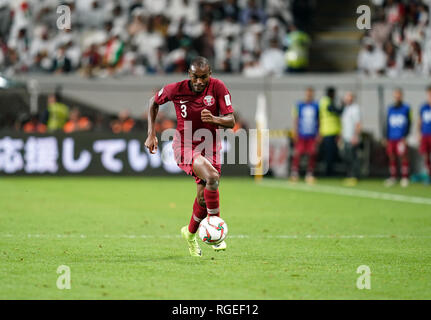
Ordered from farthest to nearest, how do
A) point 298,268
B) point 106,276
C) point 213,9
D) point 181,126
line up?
point 213,9
point 181,126
point 298,268
point 106,276

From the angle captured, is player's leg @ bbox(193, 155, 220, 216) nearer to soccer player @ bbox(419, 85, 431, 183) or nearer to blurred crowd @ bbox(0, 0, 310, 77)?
soccer player @ bbox(419, 85, 431, 183)

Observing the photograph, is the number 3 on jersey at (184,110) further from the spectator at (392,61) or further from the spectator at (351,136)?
the spectator at (392,61)

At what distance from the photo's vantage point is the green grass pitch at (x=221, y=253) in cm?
666

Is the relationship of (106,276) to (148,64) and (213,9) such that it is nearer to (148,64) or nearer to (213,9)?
(148,64)

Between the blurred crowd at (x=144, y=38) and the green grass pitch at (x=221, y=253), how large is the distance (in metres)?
7.43

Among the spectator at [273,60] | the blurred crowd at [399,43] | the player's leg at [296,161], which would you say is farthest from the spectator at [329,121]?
the blurred crowd at [399,43]

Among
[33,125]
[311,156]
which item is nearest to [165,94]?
[311,156]

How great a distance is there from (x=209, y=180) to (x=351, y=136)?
42.8 ft

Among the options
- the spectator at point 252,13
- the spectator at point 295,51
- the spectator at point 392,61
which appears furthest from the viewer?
the spectator at point 252,13

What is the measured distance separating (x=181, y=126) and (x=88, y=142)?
501 inches

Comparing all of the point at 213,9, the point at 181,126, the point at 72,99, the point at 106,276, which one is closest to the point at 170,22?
the point at 213,9

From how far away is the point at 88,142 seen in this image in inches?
836

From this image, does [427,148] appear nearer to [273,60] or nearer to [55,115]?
[273,60]

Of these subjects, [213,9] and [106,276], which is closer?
[106,276]
